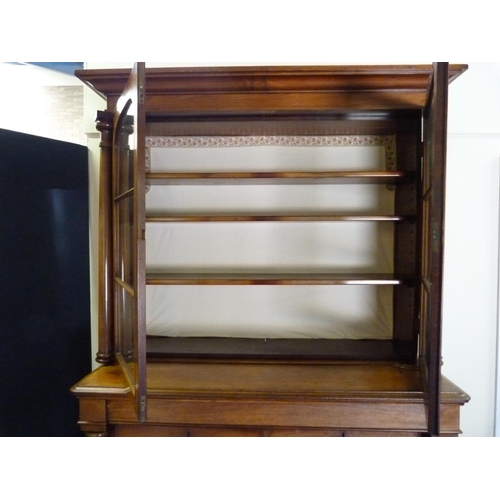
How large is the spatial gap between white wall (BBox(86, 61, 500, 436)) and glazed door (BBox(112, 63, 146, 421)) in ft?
1.31

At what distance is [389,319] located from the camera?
1408 millimetres

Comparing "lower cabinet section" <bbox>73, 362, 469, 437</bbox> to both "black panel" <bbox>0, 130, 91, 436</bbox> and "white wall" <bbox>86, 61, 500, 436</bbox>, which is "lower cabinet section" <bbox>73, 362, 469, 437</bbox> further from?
"white wall" <bbox>86, 61, 500, 436</bbox>

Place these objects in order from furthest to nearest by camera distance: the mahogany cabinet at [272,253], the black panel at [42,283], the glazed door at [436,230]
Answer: the black panel at [42,283] → the mahogany cabinet at [272,253] → the glazed door at [436,230]

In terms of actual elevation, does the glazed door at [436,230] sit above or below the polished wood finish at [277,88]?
below

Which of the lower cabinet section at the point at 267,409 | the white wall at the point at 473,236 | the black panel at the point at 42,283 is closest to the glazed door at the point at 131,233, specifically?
the lower cabinet section at the point at 267,409

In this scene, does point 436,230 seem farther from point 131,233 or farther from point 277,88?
point 131,233

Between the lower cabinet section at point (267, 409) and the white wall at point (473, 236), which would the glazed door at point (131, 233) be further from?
the white wall at point (473, 236)

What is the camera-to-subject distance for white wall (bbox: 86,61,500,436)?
54.9 inches

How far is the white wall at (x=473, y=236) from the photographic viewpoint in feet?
4.58

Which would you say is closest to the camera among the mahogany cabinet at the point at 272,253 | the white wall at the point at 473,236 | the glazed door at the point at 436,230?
the glazed door at the point at 436,230

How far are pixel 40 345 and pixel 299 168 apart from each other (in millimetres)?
1075

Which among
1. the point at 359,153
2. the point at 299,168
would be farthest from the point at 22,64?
the point at 359,153

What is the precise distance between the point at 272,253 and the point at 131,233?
544mm

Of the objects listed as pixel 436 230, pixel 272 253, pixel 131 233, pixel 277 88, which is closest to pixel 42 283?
pixel 131 233
